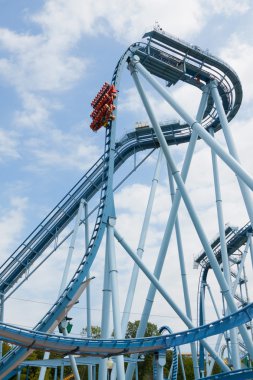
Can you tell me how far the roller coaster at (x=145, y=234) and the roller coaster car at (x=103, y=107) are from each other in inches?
4.7

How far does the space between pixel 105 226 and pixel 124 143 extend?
20.4 ft

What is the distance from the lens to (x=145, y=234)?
15.8 metres

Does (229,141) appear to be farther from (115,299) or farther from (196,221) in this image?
(115,299)

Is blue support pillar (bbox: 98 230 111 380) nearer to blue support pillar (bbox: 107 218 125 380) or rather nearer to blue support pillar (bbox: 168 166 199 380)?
blue support pillar (bbox: 107 218 125 380)

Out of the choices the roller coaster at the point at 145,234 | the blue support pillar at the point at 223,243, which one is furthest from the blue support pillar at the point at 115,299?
the blue support pillar at the point at 223,243

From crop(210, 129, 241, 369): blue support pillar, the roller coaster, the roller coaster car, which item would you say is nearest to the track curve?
the roller coaster

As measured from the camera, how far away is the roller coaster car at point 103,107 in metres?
15.1

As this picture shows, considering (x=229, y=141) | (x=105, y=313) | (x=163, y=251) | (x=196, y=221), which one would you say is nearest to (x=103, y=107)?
(x=229, y=141)

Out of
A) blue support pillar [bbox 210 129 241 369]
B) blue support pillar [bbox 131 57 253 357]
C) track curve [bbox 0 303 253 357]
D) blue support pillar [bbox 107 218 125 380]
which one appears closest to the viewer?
track curve [bbox 0 303 253 357]

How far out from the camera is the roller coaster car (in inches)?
596

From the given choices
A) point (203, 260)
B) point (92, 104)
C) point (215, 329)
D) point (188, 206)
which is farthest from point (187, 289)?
point (203, 260)

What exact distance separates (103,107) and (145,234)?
14.2 ft

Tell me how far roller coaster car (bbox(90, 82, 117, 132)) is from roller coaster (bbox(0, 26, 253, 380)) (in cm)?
12

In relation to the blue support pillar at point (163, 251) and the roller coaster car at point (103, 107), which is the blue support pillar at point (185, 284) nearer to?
the blue support pillar at point (163, 251)
